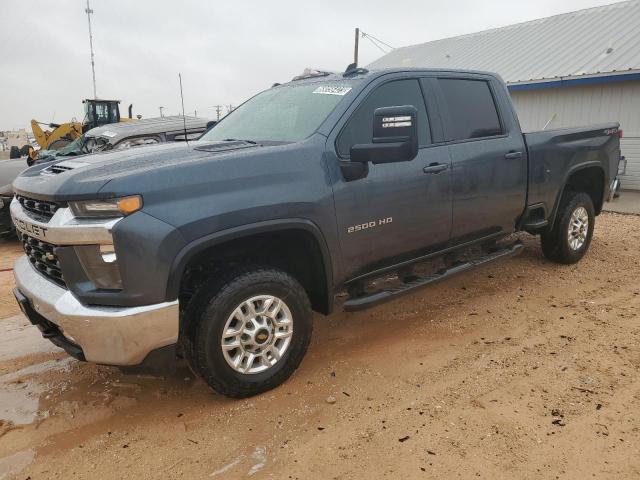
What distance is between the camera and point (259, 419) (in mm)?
2951

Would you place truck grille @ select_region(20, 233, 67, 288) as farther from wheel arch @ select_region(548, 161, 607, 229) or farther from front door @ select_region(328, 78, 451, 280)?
wheel arch @ select_region(548, 161, 607, 229)

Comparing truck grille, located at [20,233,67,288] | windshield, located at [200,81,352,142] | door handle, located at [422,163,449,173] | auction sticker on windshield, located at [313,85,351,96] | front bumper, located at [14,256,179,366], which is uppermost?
auction sticker on windshield, located at [313,85,351,96]

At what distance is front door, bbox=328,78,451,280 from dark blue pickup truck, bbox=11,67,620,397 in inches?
0.5

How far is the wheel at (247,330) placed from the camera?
2863 mm

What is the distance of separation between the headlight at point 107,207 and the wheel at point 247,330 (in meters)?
0.65

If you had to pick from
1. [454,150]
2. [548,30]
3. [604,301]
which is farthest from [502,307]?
[548,30]

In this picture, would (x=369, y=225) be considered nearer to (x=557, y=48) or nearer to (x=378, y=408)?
(x=378, y=408)

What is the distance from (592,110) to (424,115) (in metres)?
10.8

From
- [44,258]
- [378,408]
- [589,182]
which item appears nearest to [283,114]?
[44,258]

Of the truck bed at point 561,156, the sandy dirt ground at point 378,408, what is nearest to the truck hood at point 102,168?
the sandy dirt ground at point 378,408

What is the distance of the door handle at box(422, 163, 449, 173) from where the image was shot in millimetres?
3746

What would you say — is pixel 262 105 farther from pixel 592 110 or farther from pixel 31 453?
pixel 592 110

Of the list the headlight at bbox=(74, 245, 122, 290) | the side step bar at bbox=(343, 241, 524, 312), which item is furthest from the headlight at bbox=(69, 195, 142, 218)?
the side step bar at bbox=(343, 241, 524, 312)

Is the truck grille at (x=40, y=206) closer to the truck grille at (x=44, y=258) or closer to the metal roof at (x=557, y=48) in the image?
the truck grille at (x=44, y=258)
